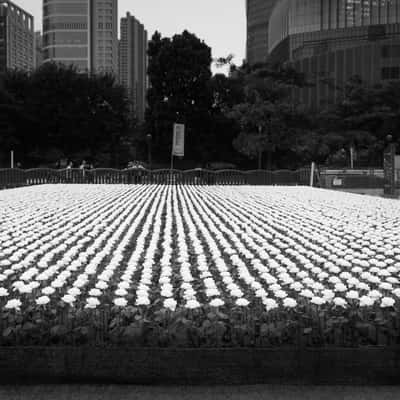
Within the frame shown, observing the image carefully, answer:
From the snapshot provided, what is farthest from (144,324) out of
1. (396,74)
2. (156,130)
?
(396,74)

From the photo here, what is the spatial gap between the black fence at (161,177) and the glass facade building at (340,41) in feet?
104

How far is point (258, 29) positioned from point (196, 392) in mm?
156890

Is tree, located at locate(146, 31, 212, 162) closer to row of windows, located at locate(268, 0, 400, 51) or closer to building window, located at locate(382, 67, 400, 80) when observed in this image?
building window, located at locate(382, 67, 400, 80)

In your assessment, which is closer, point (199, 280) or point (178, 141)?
point (199, 280)

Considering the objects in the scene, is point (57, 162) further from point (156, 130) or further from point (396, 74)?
point (396, 74)

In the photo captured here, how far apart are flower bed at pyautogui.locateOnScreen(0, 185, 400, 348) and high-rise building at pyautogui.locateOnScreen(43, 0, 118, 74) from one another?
15145cm

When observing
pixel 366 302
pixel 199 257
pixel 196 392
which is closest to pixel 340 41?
pixel 199 257

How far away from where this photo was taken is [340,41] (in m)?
70.0

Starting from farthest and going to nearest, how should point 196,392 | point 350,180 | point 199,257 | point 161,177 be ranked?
1. point 161,177
2. point 350,180
3. point 199,257
4. point 196,392

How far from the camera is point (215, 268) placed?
6.62m

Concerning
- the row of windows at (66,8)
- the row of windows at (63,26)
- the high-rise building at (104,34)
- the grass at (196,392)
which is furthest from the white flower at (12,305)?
the row of windows at (66,8)

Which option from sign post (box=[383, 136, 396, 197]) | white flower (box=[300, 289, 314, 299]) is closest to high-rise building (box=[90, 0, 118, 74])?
sign post (box=[383, 136, 396, 197])

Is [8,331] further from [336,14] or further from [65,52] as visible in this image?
[65,52]

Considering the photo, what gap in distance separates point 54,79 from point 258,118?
16707mm
